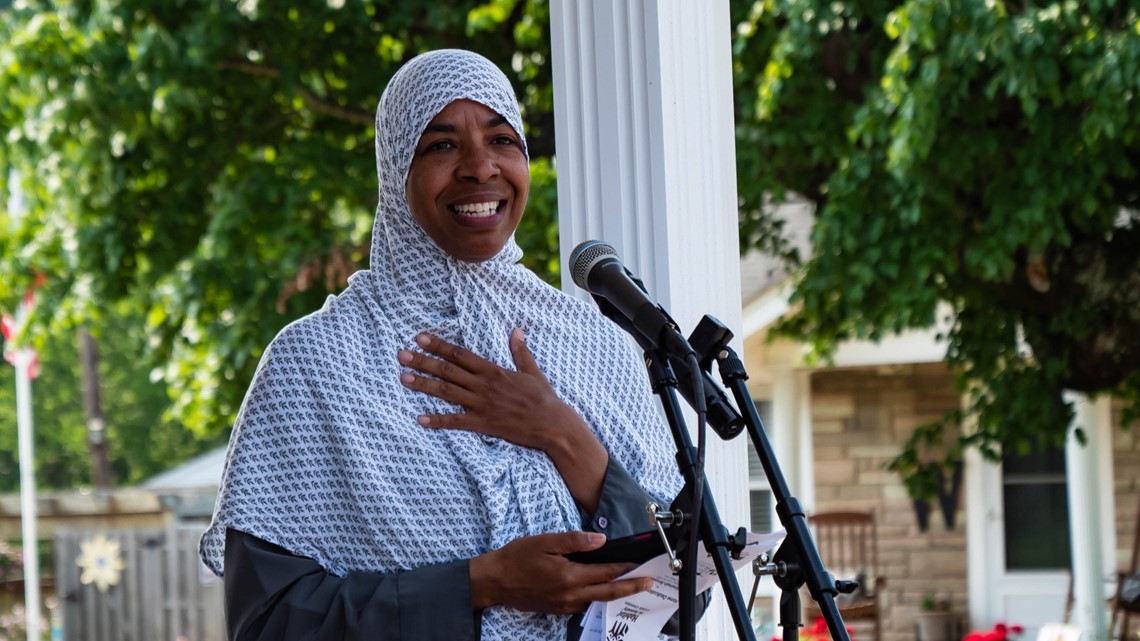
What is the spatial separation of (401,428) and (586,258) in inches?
11.4

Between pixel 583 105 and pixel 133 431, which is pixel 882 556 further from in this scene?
pixel 133 431

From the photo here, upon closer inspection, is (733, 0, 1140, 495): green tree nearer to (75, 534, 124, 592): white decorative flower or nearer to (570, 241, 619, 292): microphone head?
(570, 241, 619, 292): microphone head

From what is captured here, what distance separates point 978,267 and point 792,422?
4.91m

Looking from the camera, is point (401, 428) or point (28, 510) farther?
point (28, 510)

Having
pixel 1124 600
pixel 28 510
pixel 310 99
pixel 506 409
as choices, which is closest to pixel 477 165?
pixel 506 409

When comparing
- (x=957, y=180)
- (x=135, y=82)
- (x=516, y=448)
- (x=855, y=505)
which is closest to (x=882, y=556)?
(x=855, y=505)

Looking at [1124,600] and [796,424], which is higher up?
[796,424]

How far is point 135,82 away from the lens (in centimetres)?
587

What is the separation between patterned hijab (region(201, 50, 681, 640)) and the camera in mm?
1705

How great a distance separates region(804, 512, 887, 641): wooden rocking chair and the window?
2.88 ft

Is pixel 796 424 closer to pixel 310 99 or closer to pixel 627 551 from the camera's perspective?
pixel 310 99

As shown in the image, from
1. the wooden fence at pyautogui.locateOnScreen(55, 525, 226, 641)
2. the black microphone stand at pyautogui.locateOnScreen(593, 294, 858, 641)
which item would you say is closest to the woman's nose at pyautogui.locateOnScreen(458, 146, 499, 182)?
the black microphone stand at pyautogui.locateOnScreen(593, 294, 858, 641)

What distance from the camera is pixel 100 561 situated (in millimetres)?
10000

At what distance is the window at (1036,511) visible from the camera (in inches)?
384
